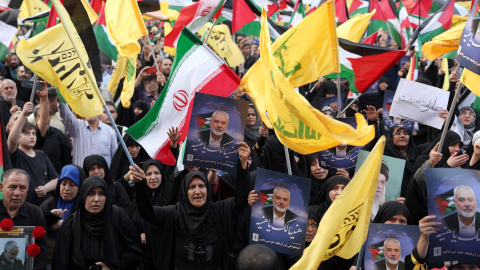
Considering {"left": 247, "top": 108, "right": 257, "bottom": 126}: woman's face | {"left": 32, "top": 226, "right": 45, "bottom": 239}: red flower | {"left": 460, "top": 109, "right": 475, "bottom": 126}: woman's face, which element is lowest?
{"left": 32, "top": 226, "right": 45, "bottom": 239}: red flower

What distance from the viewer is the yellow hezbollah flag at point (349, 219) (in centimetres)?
431

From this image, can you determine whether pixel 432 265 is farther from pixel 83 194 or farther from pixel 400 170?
pixel 83 194

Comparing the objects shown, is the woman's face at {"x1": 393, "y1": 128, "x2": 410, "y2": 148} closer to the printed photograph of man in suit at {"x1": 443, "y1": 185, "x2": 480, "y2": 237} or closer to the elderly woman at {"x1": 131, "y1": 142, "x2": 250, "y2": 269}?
the elderly woman at {"x1": 131, "y1": 142, "x2": 250, "y2": 269}

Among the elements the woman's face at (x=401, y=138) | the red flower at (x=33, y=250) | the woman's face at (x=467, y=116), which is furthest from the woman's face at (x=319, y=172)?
the woman's face at (x=467, y=116)

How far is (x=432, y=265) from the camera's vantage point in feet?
20.1

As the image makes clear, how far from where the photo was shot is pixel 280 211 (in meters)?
5.62

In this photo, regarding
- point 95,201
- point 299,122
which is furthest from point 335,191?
point 95,201

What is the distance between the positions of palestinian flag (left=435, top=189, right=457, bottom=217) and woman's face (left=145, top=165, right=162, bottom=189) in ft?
8.83

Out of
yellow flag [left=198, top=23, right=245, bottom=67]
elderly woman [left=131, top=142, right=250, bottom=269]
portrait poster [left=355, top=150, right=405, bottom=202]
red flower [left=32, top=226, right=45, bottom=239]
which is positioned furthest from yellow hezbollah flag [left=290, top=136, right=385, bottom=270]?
yellow flag [left=198, top=23, right=245, bottom=67]

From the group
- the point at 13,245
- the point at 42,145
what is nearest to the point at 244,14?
the point at 42,145

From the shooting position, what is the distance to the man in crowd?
224 inches

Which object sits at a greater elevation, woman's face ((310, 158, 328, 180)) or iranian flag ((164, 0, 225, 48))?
iranian flag ((164, 0, 225, 48))

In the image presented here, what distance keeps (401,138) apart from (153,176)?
Answer: 9.21 ft

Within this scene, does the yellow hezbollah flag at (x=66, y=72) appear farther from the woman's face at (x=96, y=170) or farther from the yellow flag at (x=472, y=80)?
the yellow flag at (x=472, y=80)
